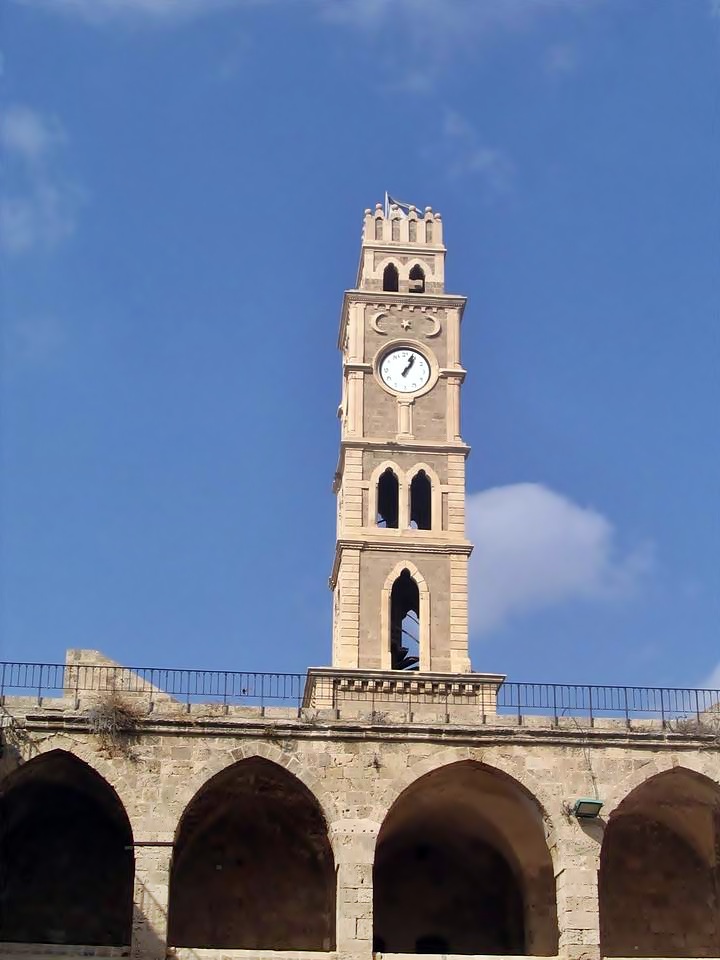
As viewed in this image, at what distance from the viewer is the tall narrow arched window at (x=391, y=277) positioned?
Answer: 144 ft

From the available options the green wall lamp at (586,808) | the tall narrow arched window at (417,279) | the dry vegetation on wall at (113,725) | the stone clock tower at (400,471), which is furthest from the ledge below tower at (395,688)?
the tall narrow arched window at (417,279)

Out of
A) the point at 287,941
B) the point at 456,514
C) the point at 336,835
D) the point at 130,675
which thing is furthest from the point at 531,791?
the point at 456,514

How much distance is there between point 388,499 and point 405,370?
11.3ft

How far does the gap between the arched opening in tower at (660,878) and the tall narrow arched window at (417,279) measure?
1771cm

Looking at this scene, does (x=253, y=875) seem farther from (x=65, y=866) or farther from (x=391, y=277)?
(x=391, y=277)

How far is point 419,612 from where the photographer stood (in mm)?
40094

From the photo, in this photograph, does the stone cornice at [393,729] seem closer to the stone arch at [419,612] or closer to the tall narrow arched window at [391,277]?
Answer: the stone arch at [419,612]

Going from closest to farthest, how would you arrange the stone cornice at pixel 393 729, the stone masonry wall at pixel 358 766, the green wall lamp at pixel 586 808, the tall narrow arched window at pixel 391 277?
the stone masonry wall at pixel 358 766, the green wall lamp at pixel 586 808, the stone cornice at pixel 393 729, the tall narrow arched window at pixel 391 277

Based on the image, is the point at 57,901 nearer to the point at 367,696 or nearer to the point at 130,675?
the point at 130,675

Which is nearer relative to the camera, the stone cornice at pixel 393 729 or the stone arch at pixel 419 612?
the stone cornice at pixel 393 729

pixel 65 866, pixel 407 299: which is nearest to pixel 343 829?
pixel 65 866

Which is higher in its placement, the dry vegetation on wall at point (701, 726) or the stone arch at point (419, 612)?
the stone arch at point (419, 612)

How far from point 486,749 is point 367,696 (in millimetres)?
9243

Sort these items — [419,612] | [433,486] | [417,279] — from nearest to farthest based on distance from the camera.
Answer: [419,612] < [433,486] < [417,279]
